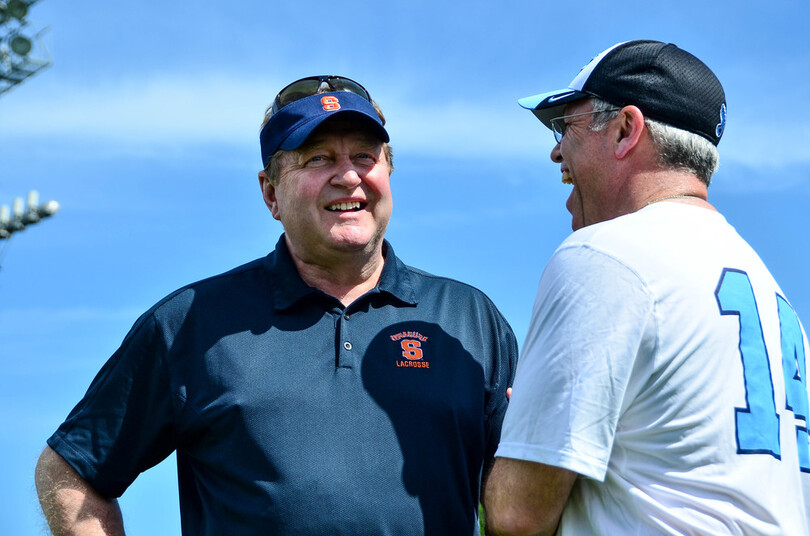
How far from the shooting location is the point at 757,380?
7.94 feet

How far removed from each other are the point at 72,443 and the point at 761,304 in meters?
2.48

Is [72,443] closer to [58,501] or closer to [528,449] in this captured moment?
[58,501]

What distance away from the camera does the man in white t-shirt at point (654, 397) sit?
7.75 feet

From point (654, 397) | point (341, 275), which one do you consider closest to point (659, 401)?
→ point (654, 397)

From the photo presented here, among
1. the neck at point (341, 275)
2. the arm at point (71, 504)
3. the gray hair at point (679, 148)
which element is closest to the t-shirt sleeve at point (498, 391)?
the neck at point (341, 275)

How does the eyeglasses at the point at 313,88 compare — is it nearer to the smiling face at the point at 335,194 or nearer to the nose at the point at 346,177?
the smiling face at the point at 335,194

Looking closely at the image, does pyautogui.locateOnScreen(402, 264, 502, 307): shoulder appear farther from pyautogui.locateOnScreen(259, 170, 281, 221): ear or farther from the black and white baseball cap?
the black and white baseball cap

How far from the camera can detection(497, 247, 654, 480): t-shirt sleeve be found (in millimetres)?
2377

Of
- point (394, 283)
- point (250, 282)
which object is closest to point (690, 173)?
point (394, 283)

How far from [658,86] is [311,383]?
154cm

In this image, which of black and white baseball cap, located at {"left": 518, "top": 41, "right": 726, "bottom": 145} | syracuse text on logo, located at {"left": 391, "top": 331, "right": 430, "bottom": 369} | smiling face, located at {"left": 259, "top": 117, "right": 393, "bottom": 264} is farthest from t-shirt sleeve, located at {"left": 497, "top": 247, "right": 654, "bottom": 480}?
smiling face, located at {"left": 259, "top": 117, "right": 393, "bottom": 264}

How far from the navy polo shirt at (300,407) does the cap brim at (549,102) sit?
868 millimetres

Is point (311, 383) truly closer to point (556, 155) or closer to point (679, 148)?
point (556, 155)

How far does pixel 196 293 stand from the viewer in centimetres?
361
